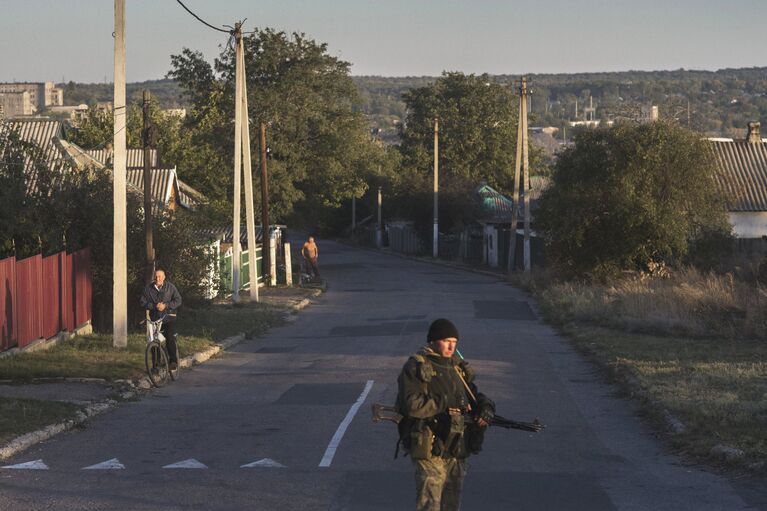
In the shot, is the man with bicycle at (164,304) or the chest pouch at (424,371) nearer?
the chest pouch at (424,371)

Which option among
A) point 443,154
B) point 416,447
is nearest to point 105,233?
point 416,447

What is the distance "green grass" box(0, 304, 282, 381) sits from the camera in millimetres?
17406

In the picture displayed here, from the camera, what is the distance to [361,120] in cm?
6106

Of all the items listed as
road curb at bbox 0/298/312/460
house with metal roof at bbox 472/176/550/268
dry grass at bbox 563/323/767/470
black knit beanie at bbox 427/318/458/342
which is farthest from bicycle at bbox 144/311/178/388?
house with metal roof at bbox 472/176/550/268

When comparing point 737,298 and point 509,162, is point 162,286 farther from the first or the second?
point 509,162

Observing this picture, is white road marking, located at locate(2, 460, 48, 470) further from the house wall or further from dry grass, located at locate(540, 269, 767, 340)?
the house wall

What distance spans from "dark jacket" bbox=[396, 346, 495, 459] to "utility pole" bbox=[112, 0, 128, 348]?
14252mm

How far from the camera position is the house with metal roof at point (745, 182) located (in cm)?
5056

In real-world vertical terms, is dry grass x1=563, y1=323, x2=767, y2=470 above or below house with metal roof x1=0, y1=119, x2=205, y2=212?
below

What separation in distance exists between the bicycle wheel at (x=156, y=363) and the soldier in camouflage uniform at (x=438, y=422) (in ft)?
34.5

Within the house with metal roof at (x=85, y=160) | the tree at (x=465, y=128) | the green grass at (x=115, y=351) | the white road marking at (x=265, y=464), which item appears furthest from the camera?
the tree at (x=465, y=128)

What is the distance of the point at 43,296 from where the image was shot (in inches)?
814

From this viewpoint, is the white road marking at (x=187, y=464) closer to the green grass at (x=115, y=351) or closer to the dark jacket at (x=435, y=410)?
the dark jacket at (x=435, y=410)

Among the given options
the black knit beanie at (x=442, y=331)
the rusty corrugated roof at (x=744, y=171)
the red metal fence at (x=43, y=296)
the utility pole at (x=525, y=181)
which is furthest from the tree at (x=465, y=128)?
the black knit beanie at (x=442, y=331)
